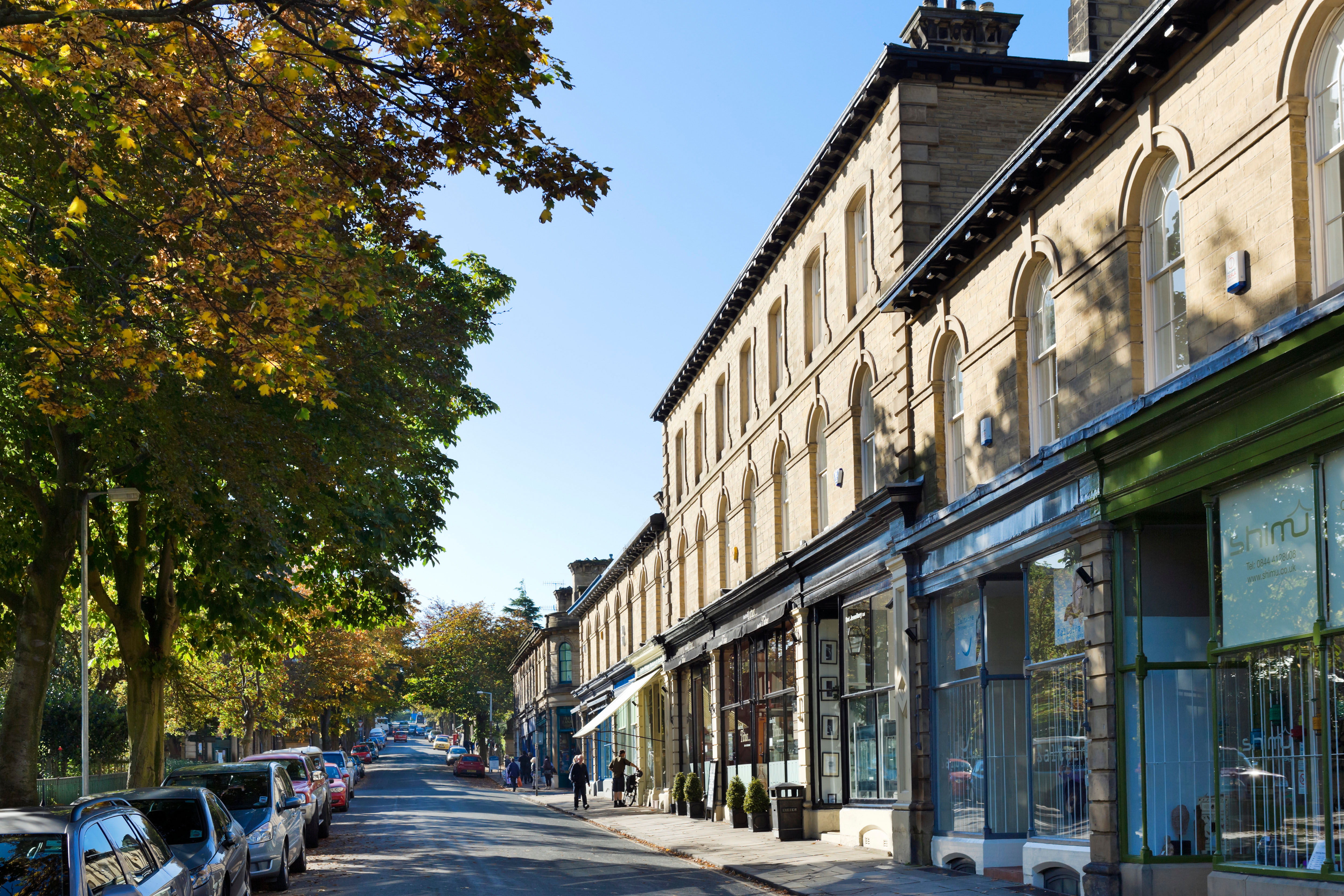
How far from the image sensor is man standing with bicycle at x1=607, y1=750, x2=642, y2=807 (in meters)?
42.4

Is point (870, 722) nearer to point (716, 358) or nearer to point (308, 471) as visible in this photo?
point (308, 471)

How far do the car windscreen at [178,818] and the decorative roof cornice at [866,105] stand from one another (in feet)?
47.7

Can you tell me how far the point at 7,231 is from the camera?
13.4 meters

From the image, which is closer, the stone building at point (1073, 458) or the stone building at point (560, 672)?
the stone building at point (1073, 458)

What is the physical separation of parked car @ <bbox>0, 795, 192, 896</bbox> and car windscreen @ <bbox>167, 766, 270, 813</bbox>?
24.3ft

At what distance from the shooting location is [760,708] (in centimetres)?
2841

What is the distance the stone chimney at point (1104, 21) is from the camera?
66.9 feet

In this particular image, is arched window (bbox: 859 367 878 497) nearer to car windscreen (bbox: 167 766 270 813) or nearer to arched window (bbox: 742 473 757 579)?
arched window (bbox: 742 473 757 579)

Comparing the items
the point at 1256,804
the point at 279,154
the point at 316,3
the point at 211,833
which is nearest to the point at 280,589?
the point at 211,833

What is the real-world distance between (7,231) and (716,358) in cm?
2244

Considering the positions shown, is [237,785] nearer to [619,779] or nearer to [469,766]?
[619,779]

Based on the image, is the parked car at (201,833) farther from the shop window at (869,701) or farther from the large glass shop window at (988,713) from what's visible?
the shop window at (869,701)

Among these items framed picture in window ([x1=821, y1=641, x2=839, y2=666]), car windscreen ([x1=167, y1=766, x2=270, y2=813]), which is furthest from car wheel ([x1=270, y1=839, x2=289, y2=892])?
framed picture in window ([x1=821, y1=641, x2=839, y2=666])

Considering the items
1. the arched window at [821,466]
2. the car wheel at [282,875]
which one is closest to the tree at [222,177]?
the car wheel at [282,875]
